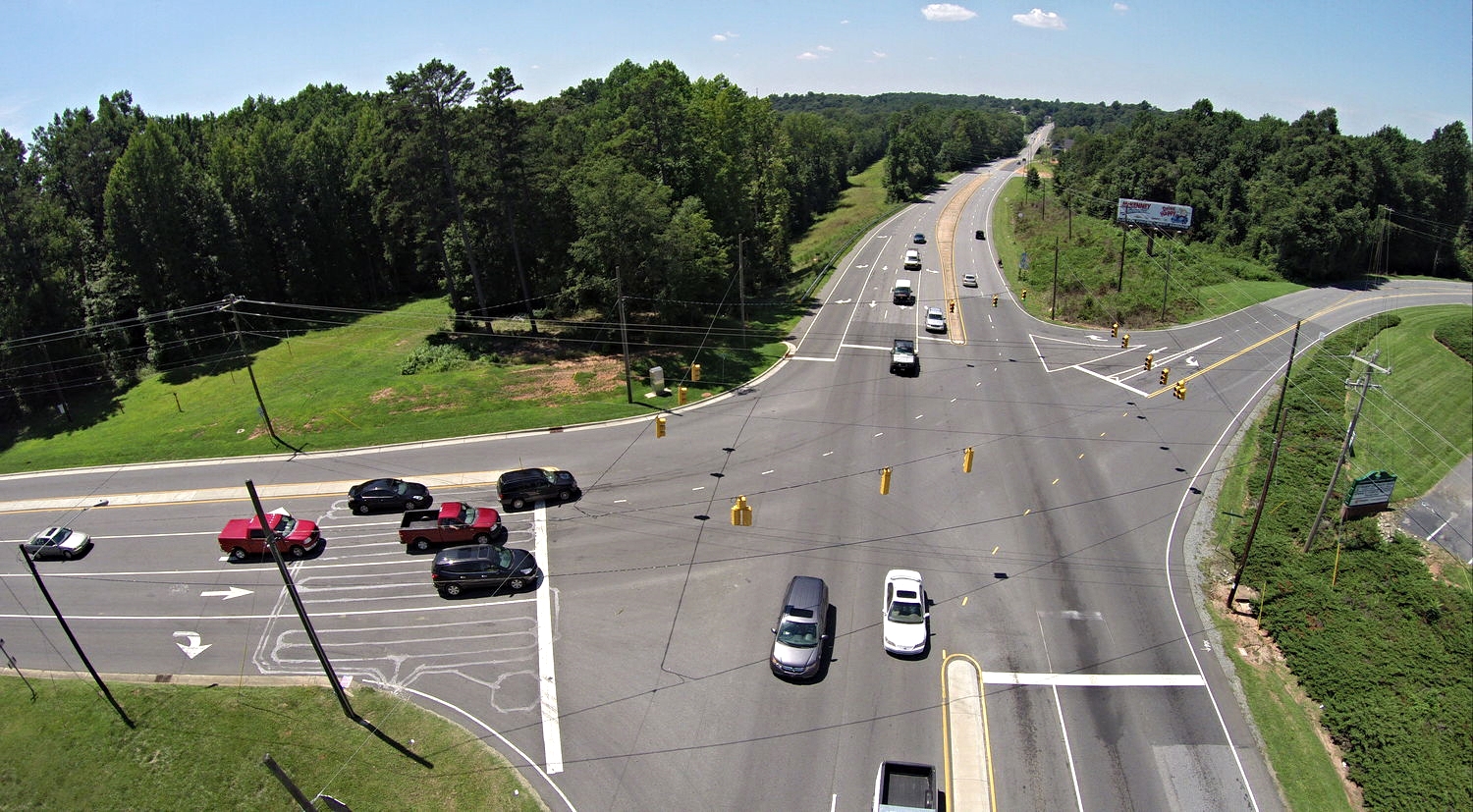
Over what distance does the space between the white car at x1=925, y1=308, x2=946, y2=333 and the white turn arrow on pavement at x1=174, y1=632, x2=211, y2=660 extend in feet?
183

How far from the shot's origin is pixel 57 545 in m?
36.3

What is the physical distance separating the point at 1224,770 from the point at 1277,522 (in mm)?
17931

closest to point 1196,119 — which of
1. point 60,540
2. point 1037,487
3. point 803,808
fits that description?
point 1037,487

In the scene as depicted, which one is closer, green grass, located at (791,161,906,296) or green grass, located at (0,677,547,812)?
green grass, located at (0,677,547,812)

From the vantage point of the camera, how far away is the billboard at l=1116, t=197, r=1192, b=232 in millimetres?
92188

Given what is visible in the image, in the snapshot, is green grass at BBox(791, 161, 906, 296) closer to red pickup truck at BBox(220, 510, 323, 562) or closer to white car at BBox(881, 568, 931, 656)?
white car at BBox(881, 568, 931, 656)

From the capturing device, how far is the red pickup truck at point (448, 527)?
34594 millimetres

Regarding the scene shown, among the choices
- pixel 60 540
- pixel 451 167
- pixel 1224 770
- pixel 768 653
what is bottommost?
pixel 1224 770

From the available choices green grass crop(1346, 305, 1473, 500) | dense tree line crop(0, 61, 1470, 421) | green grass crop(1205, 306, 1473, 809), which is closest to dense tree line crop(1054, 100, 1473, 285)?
dense tree line crop(0, 61, 1470, 421)

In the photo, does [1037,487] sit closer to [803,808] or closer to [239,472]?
[803,808]

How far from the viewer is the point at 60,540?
36.6 metres

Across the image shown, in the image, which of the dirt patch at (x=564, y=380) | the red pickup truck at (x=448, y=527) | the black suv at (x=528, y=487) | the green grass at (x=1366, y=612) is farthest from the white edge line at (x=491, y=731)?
the dirt patch at (x=564, y=380)

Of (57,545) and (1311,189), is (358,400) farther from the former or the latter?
(1311,189)

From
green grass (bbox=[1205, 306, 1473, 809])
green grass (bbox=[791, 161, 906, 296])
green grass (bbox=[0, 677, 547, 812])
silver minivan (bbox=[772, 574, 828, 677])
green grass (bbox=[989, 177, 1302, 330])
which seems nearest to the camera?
green grass (bbox=[0, 677, 547, 812])
